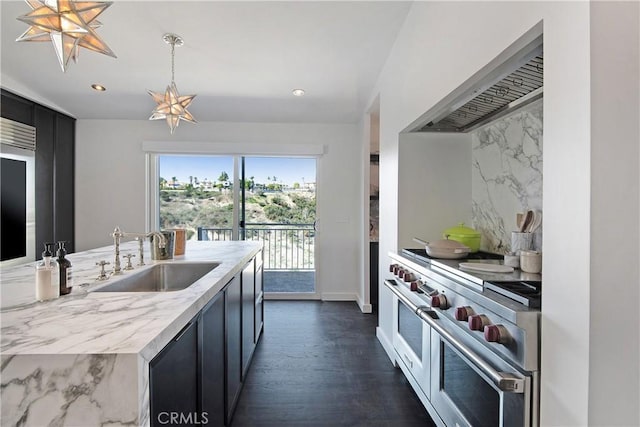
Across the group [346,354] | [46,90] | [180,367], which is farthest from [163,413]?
[46,90]

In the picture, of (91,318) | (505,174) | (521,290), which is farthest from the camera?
(505,174)

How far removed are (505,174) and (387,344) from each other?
164cm

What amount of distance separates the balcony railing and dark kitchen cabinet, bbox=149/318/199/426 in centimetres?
343

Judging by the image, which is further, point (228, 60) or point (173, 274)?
point (228, 60)

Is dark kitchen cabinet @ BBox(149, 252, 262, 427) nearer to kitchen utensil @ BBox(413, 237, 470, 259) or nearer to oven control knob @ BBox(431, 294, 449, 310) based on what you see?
oven control knob @ BBox(431, 294, 449, 310)

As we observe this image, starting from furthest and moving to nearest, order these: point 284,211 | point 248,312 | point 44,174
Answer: point 284,211 → point 44,174 → point 248,312

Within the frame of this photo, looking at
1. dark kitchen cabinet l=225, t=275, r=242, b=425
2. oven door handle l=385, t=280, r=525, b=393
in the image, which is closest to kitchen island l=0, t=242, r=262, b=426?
dark kitchen cabinet l=225, t=275, r=242, b=425

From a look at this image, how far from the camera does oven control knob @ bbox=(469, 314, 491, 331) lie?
1.07 meters

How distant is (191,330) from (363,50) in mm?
2501

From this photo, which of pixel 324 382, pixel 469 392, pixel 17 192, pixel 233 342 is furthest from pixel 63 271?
pixel 17 192

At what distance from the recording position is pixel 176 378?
0.98m

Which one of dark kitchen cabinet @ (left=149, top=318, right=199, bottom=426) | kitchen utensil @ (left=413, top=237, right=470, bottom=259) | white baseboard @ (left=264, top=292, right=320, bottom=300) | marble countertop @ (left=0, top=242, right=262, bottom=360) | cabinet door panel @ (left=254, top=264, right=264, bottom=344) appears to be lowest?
white baseboard @ (left=264, top=292, right=320, bottom=300)

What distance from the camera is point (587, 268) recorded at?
29.6 inches

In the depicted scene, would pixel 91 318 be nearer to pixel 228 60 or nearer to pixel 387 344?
pixel 387 344
